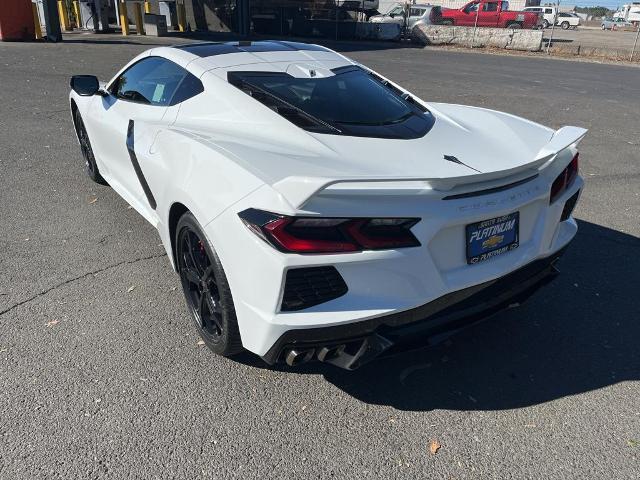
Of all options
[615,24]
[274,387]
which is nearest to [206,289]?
[274,387]

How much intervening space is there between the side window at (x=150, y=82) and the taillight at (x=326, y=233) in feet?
5.98

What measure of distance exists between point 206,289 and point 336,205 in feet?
3.49

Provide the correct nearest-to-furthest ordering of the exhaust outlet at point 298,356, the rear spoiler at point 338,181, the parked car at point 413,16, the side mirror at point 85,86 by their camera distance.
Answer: the rear spoiler at point 338,181 < the exhaust outlet at point 298,356 < the side mirror at point 85,86 < the parked car at point 413,16

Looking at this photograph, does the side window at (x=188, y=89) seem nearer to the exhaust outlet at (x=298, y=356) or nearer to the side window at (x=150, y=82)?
the side window at (x=150, y=82)

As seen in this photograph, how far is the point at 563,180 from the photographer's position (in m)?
2.77

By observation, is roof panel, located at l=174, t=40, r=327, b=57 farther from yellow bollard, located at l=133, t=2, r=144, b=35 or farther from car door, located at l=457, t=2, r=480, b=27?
car door, located at l=457, t=2, r=480, b=27

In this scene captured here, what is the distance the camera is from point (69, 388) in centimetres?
262

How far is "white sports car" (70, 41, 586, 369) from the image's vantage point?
2.09 meters

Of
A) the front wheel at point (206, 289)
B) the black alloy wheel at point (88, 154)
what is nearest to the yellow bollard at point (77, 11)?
Answer: the black alloy wheel at point (88, 154)

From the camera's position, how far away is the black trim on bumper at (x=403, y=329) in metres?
2.19

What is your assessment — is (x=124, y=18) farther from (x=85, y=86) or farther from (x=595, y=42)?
(x=595, y=42)

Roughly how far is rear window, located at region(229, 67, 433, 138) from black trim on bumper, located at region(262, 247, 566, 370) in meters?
0.95

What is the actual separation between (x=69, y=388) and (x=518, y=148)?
2.57m

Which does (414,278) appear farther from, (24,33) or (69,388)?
(24,33)
